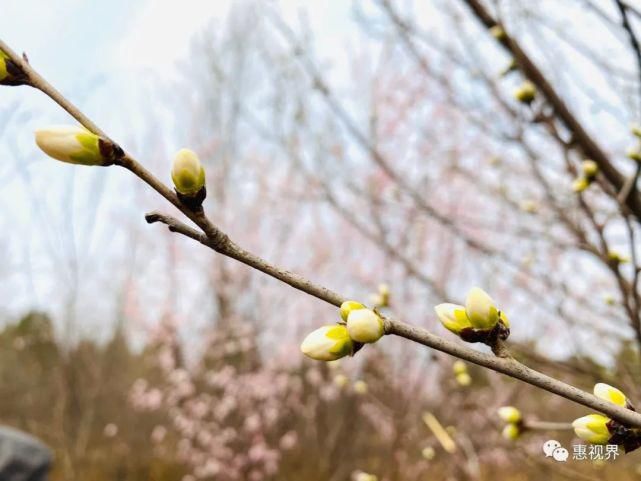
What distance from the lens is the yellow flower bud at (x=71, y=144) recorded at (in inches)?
17.0

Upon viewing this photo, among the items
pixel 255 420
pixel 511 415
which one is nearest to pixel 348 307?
pixel 511 415

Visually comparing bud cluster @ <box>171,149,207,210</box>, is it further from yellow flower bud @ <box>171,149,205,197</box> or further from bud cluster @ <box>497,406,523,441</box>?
bud cluster @ <box>497,406,523,441</box>

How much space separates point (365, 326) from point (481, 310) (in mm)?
108

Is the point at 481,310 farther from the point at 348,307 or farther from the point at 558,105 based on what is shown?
the point at 558,105

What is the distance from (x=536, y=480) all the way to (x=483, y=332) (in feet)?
13.3

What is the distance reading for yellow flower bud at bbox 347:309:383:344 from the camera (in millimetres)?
429

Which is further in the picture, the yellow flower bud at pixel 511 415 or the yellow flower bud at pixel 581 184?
the yellow flower bud at pixel 581 184

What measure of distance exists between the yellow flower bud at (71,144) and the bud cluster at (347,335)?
22cm

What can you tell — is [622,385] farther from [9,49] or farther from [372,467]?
[372,467]

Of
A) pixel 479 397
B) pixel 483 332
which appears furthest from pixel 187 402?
pixel 483 332

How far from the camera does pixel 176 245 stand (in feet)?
23.5

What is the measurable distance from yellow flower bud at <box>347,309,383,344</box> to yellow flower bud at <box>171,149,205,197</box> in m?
0.15

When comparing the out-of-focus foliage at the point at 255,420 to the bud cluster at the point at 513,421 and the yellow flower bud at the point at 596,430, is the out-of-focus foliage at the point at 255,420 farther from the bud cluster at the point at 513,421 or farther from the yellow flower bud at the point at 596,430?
the yellow flower bud at the point at 596,430

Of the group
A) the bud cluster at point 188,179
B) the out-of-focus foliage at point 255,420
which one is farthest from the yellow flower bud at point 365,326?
the out-of-focus foliage at point 255,420
